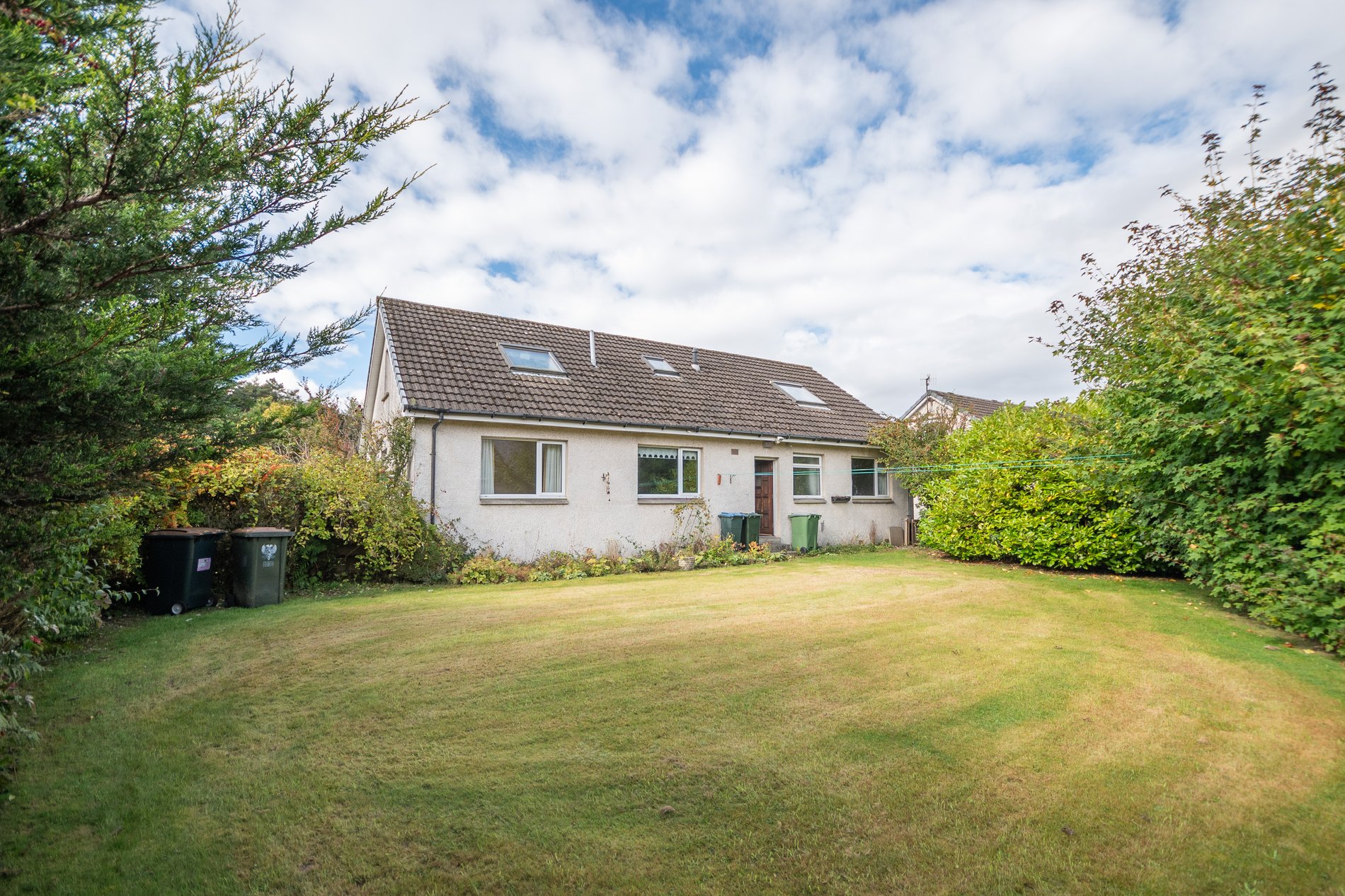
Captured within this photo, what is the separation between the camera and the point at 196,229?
282 centimetres

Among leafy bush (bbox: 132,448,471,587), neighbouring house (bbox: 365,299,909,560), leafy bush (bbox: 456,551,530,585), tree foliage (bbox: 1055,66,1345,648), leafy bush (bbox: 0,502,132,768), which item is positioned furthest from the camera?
neighbouring house (bbox: 365,299,909,560)

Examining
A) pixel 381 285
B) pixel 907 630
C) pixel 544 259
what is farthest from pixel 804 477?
pixel 381 285

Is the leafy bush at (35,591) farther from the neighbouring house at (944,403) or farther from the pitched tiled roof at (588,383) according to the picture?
the neighbouring house at (944,403)

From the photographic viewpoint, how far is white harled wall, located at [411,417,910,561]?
39.7 feet

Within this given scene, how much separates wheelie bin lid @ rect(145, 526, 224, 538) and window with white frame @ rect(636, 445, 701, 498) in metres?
8.38

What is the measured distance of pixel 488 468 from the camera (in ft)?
41.7

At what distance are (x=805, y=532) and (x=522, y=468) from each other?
784cm

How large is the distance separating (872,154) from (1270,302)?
330 inches

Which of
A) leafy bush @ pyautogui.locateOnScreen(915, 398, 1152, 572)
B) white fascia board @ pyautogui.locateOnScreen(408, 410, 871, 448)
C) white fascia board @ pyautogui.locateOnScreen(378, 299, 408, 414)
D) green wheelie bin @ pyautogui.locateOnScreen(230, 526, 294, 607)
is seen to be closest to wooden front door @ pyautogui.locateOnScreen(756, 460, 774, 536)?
white fascia board @ pyautogui.locateOnScreen(408, 410, 871, 448)

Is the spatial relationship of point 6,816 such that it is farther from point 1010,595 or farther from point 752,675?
point 1010,595

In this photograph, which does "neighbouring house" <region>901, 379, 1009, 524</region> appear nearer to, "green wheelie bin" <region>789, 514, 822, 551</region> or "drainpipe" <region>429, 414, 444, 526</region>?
"green wheelie bin" <region>789, 514, 822, 551</region>

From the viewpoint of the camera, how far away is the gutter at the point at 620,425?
12.0m

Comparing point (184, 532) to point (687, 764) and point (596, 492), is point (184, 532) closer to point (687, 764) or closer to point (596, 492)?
point (596, 492)

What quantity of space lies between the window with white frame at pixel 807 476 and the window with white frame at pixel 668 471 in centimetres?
371
